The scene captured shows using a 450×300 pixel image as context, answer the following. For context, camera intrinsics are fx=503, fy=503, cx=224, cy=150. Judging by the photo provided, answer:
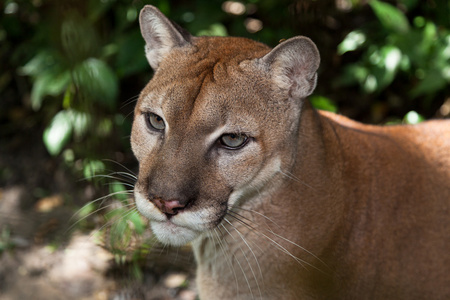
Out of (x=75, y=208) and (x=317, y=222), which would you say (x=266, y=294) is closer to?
(x=317, y=222)

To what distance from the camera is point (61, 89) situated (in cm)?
462

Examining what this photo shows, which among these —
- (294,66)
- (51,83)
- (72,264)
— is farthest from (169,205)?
(51,83)

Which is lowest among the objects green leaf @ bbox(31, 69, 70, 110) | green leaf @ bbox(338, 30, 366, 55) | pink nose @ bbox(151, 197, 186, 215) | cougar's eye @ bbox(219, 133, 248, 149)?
green leaf @ bbox(31, 69, 70, 110)

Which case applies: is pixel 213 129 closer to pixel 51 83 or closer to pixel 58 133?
pixel 58 133

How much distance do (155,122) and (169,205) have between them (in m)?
0.54

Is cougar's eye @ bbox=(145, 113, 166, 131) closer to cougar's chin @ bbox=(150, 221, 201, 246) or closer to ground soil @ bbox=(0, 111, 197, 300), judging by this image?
cougar's chin @ bbox=(150, 221, 201, 246)

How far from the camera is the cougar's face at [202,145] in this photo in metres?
2.36

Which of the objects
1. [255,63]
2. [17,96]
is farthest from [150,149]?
[17,96]

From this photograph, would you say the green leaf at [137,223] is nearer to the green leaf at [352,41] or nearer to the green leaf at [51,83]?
the green leaf at [51,83]

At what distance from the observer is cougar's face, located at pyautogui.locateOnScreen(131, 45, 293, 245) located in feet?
7.73

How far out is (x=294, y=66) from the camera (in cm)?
262

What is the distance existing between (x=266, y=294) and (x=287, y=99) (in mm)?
1080

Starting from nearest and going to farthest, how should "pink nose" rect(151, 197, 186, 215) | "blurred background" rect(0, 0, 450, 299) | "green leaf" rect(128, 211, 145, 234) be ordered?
"pink nose" rect(151, 197, 186, 215) < "green leaf" rect(128, 211, 145, 234) < "blurred background" rect(0, 0, 450, 299)

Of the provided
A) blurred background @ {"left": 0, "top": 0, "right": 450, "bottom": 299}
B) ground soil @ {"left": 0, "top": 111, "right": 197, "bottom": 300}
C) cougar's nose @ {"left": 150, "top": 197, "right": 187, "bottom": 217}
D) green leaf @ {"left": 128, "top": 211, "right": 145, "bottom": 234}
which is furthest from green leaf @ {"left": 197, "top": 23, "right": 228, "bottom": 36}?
cougar's nose @ {"left": 150, "top": 197, "right": 187, "bottom": 217}
